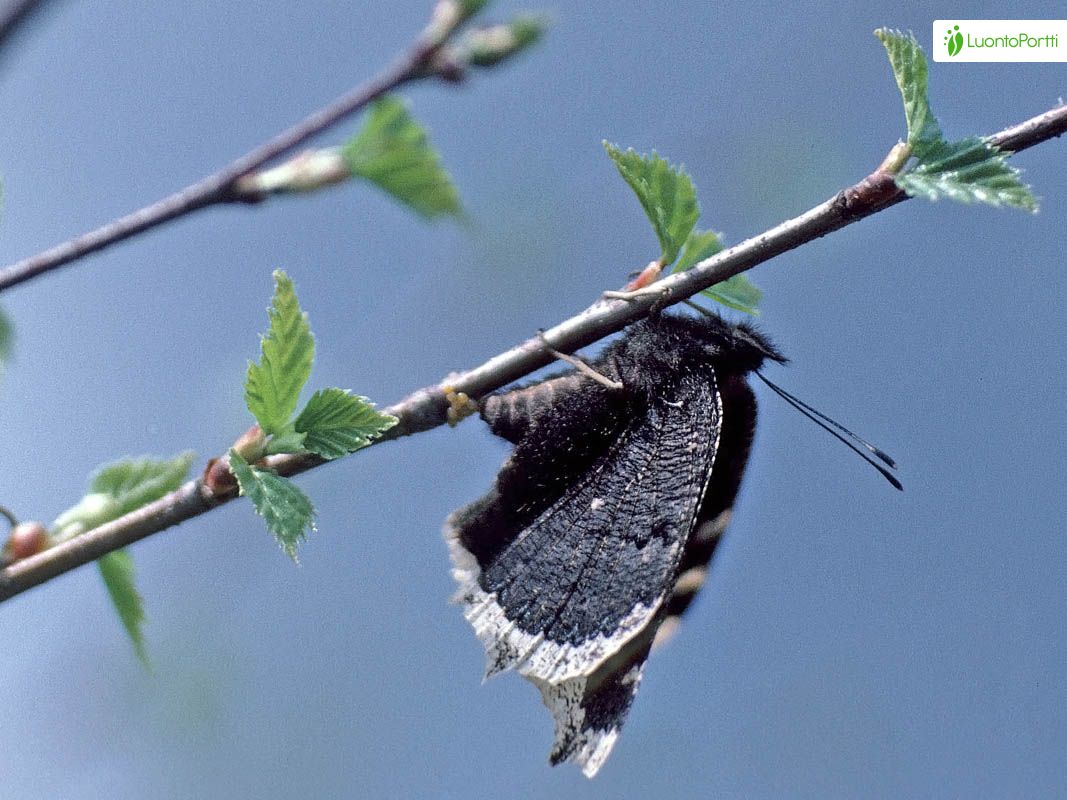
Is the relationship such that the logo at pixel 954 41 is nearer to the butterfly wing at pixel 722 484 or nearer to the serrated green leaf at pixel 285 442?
the butterfly wing at pixel 722 484

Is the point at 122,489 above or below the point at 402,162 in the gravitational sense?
below

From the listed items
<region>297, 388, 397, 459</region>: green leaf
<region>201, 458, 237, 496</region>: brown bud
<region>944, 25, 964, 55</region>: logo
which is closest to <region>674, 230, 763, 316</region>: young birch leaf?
<region>297, 388, 397, 459</region>: green leaf

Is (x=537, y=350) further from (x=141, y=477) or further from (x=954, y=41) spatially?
(x=954, y=41)

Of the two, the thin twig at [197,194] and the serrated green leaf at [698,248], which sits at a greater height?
the thin twig at [197,194]

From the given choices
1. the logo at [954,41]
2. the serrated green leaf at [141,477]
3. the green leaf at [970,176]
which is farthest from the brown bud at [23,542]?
the logo at [954,41]

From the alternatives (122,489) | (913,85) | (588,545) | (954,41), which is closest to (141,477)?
(122,489)

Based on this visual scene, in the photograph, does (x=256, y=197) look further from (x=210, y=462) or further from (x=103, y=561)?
(x=103, y=561)
